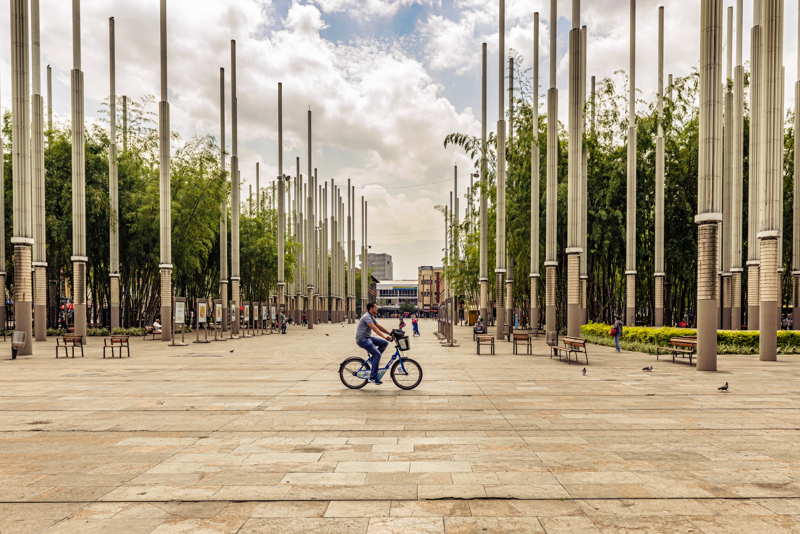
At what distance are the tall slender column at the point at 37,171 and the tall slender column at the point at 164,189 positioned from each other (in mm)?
5516

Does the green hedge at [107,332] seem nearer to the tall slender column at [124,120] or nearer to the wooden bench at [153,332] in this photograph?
the wooden bench at [153,332]

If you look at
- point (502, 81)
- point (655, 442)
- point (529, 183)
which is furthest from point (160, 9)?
point (655, 442)

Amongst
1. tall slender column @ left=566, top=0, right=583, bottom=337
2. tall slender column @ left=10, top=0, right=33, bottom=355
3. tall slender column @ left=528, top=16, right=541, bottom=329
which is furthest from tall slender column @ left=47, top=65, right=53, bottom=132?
tall slender column @ left=566, top=0, right=583, bottom=337

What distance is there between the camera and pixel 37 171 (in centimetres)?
2484

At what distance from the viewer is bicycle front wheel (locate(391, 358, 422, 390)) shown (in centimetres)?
1288

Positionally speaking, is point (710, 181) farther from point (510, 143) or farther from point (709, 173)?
point (510, 143)

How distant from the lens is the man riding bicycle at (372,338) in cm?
1235

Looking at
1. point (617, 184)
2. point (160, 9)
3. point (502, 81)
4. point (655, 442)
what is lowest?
point (655, 442)

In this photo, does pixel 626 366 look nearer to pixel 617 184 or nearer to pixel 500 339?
pixel 500 339

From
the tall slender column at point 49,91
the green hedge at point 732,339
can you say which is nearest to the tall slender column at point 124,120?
the tall slender column at point 49,91

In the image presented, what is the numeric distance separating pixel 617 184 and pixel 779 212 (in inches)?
614

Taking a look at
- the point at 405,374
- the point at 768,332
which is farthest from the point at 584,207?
the point at 405,374

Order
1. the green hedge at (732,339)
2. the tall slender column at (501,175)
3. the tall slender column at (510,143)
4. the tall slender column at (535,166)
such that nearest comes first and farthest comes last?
the green hedge at (732,339) → the tall slender column at (535,166) → the tall slender column at (501,175) → the tall slender column at (510,143)

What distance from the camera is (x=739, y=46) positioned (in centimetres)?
Result: 3266
